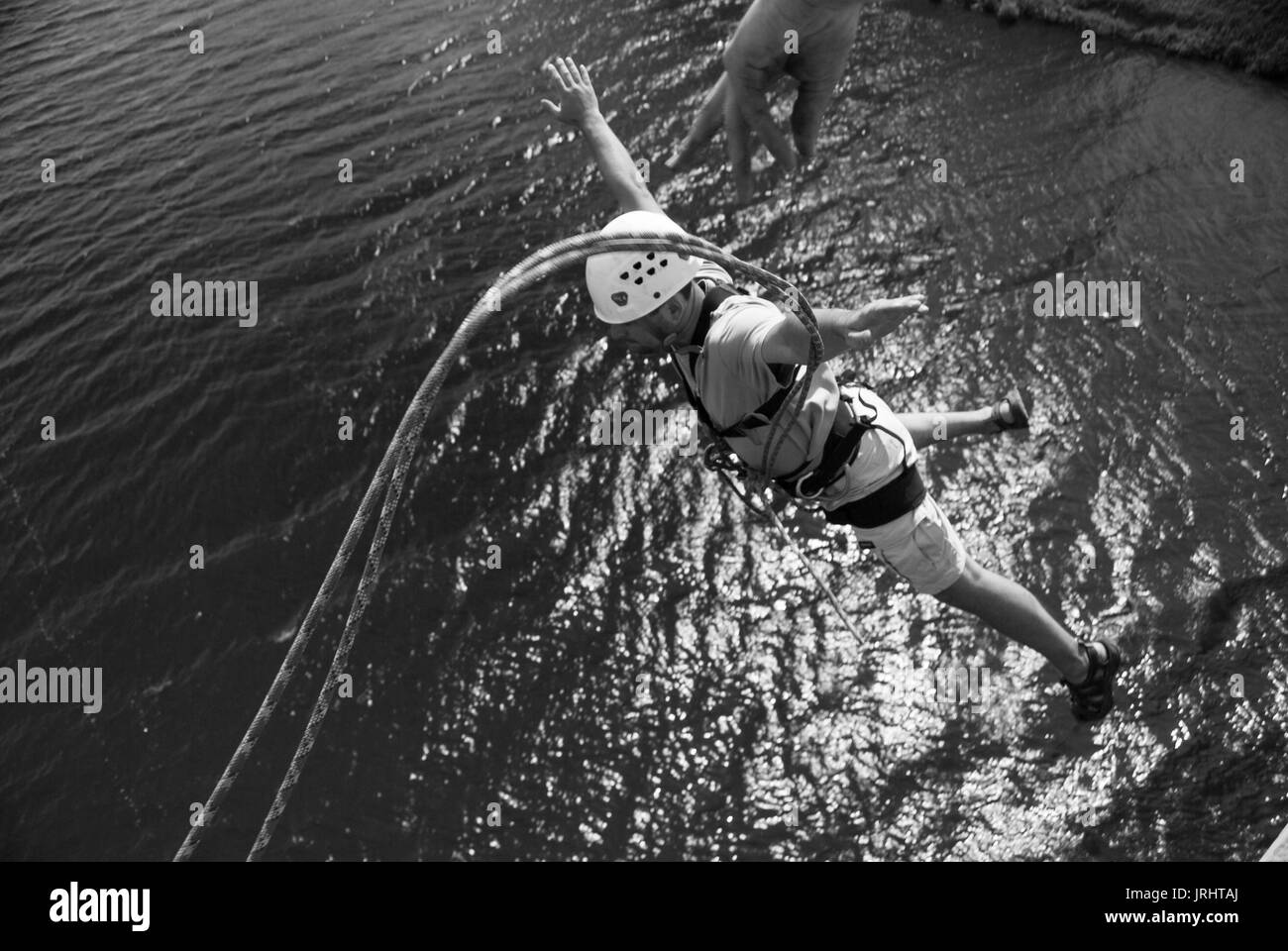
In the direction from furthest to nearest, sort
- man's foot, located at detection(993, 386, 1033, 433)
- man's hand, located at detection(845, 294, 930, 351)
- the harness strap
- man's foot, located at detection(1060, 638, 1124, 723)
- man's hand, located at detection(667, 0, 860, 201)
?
man's foot, located at detection(993, 386, 1033, 433)
man's foot, located at detection(1060, 638, 1124, 723)
the harness strap
man's hand, located at detection(845, 294, 930, 351)
man's hand, located at detection(667, 0, 860, 201)

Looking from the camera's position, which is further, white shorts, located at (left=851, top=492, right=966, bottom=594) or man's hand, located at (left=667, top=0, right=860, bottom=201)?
white shorts, located at (left=851, top=492, right=966, bottom=594)

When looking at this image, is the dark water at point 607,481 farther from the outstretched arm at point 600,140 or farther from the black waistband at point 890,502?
the outstretched arm at point 600,140

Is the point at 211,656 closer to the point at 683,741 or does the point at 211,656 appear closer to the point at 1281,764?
the point at 683,741

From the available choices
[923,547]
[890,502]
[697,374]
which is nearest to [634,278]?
[697,374]

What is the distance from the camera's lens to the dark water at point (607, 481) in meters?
6.00

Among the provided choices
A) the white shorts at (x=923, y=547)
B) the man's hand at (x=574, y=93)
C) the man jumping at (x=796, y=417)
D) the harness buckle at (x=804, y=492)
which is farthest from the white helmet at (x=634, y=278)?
the white shorts at (x=923, y=547)

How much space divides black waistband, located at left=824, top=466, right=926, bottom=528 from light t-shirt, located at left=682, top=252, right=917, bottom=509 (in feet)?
0.16

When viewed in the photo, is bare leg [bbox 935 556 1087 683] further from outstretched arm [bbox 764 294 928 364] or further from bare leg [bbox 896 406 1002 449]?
outstretched arm [bbox 764 294 928 364]

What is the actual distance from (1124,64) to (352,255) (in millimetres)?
9249

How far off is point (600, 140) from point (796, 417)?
72.4 inches

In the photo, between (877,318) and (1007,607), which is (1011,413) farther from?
(877,318)

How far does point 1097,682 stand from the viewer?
18.7 feet

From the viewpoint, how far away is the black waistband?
5082 millimetres

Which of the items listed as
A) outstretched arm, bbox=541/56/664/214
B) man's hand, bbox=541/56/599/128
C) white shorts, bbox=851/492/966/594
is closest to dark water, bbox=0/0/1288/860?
white shorts, bbox=851/492/966/594
